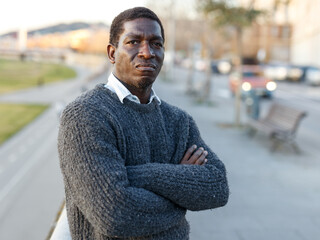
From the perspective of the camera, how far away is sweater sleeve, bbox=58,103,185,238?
62.1 inches

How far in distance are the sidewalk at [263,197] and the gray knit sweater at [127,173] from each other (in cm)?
246

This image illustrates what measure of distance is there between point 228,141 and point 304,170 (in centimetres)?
246

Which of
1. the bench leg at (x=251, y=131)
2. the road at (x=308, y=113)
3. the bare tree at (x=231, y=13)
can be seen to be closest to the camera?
the road at (x=308, y=113)

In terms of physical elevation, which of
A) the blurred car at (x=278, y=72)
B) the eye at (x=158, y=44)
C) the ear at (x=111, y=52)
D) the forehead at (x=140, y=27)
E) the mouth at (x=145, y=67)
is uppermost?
the forehead at (x=140, y=27)

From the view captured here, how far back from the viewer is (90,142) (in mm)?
1581

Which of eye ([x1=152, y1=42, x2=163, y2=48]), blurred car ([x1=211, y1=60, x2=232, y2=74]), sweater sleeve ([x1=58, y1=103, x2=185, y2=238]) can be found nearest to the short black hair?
eye ([x1=152, y1=42, x2=163, y2=48])

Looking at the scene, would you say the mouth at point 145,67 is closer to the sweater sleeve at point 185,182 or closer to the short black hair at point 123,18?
the short black hair at point 123,18

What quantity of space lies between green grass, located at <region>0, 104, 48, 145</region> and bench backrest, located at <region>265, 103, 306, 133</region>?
8276mm

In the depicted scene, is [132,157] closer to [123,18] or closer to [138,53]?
[138,53]

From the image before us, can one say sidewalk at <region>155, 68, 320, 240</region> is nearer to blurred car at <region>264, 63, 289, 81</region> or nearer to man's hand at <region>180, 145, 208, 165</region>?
man's hand at <region>180, 145, 208, 165</region>

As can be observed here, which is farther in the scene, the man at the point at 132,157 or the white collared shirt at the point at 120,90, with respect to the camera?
the white collared shirt at the point at 120,90

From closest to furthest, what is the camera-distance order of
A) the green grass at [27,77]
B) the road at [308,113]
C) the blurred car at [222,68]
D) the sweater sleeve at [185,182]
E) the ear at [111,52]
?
the sweater sleeve at [185,182], the ear at [111,52], the road at [308,113], the green grass at [27,77], the blurred car at [222,68]

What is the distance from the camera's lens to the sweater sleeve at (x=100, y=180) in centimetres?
158

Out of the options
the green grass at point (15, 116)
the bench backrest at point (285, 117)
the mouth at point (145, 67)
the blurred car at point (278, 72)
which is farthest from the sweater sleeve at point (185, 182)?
the blurred car at point (278, 72)
